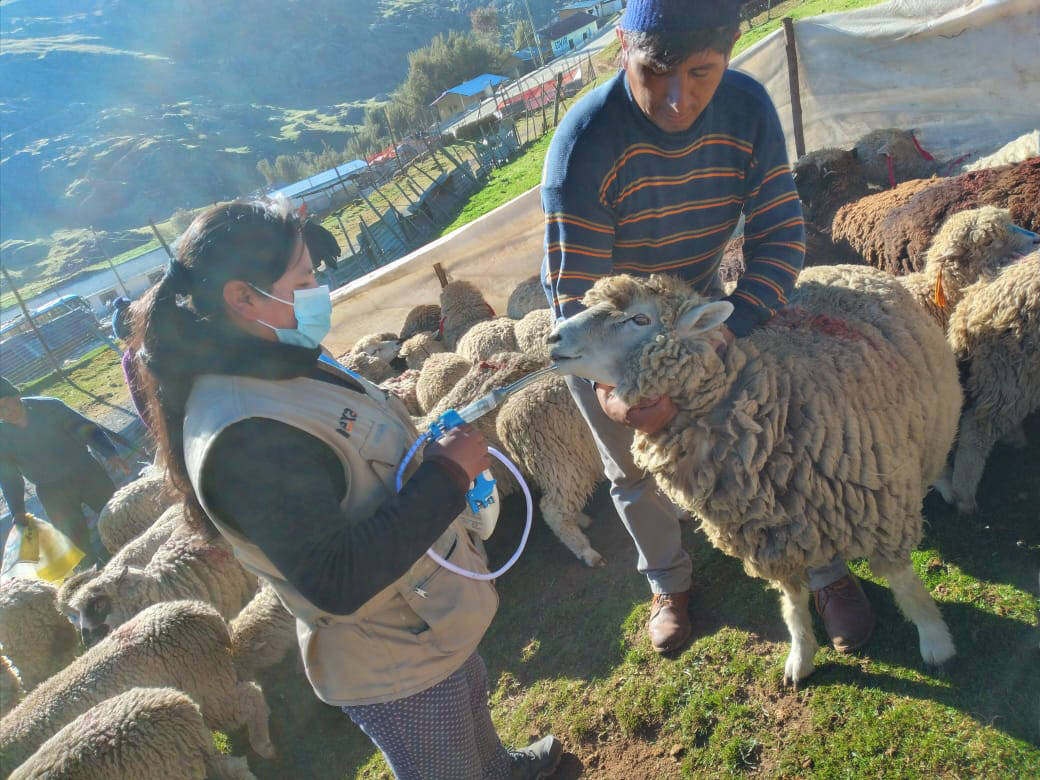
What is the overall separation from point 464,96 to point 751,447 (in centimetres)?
5829

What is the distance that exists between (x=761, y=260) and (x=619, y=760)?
2.28 metres

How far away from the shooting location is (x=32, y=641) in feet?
18.3

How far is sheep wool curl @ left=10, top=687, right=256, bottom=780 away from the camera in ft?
10.6

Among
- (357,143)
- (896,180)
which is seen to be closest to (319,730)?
(896,180)

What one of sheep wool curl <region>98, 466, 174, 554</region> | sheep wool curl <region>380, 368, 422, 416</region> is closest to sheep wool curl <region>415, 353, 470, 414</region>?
sheep wool curl <region>380, 368, 422, 416</region>

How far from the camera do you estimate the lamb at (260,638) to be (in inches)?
184

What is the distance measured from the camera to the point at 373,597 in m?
1.63

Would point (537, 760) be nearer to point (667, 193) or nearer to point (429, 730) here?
point (429, 730)

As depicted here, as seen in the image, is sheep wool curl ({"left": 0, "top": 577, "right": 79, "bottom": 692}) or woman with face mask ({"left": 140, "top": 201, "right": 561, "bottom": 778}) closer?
woman with face mask ({"left": 140, "top": 201, "right": 561, "bottom": 778})

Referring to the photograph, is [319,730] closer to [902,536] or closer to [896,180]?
[902,536]

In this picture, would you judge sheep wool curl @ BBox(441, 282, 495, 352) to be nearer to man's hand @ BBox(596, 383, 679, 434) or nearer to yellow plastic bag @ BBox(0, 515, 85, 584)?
yellow plastic bag @ BBox(0, 515, 85, 584)

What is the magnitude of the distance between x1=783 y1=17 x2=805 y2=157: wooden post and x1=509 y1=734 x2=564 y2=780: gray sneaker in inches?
272

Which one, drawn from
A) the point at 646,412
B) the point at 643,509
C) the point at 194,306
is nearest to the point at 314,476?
the point at 194,306

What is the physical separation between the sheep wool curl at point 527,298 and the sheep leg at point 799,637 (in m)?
4.65
